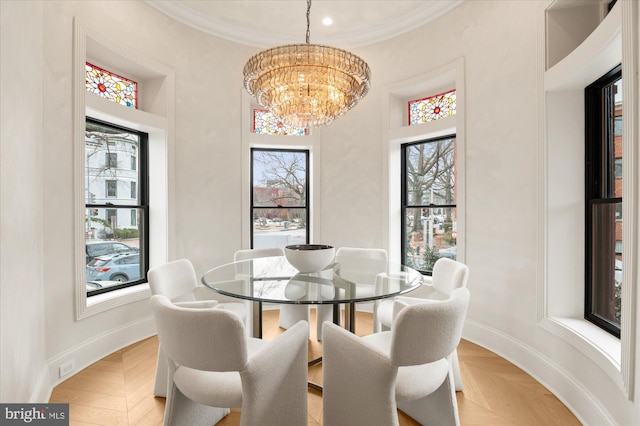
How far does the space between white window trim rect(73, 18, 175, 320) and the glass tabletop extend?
3.58 feet

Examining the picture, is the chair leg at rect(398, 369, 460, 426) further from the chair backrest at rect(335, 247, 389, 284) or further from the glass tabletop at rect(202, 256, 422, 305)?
the chair backrest at rect(335, 247, 389, 284)

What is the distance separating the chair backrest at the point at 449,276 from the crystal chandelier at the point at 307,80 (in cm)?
140

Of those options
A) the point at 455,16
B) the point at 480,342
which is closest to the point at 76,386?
the point at 480,342

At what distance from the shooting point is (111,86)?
303 centimetres

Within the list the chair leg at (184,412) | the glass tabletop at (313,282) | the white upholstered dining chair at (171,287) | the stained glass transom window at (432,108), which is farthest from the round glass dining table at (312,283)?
the stained glass transom window at (432,108)

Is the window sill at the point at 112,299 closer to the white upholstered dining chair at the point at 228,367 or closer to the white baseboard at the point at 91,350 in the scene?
the white baseboard at the point at 91,350

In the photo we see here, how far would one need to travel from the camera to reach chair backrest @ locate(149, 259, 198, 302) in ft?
7.03

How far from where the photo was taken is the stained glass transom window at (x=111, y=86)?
285 centimetres

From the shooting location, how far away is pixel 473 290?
304cm

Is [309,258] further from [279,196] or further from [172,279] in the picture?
[279,196]

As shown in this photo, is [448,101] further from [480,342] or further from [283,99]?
[480,342]

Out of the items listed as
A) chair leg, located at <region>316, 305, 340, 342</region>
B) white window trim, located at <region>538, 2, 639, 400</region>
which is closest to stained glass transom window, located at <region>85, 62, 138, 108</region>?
chair leg, located at <region>316, 305, 340, 342</region>

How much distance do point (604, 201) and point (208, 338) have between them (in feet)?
7.93

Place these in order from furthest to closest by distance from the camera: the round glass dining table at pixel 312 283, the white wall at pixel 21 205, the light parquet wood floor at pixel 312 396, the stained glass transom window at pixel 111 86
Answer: the stained glass transom window at pixel 111 86
the light parquet wood floor at pixel 312 396
the round glass dining table at pixel 312 283
the white wall at pixel 21 205
